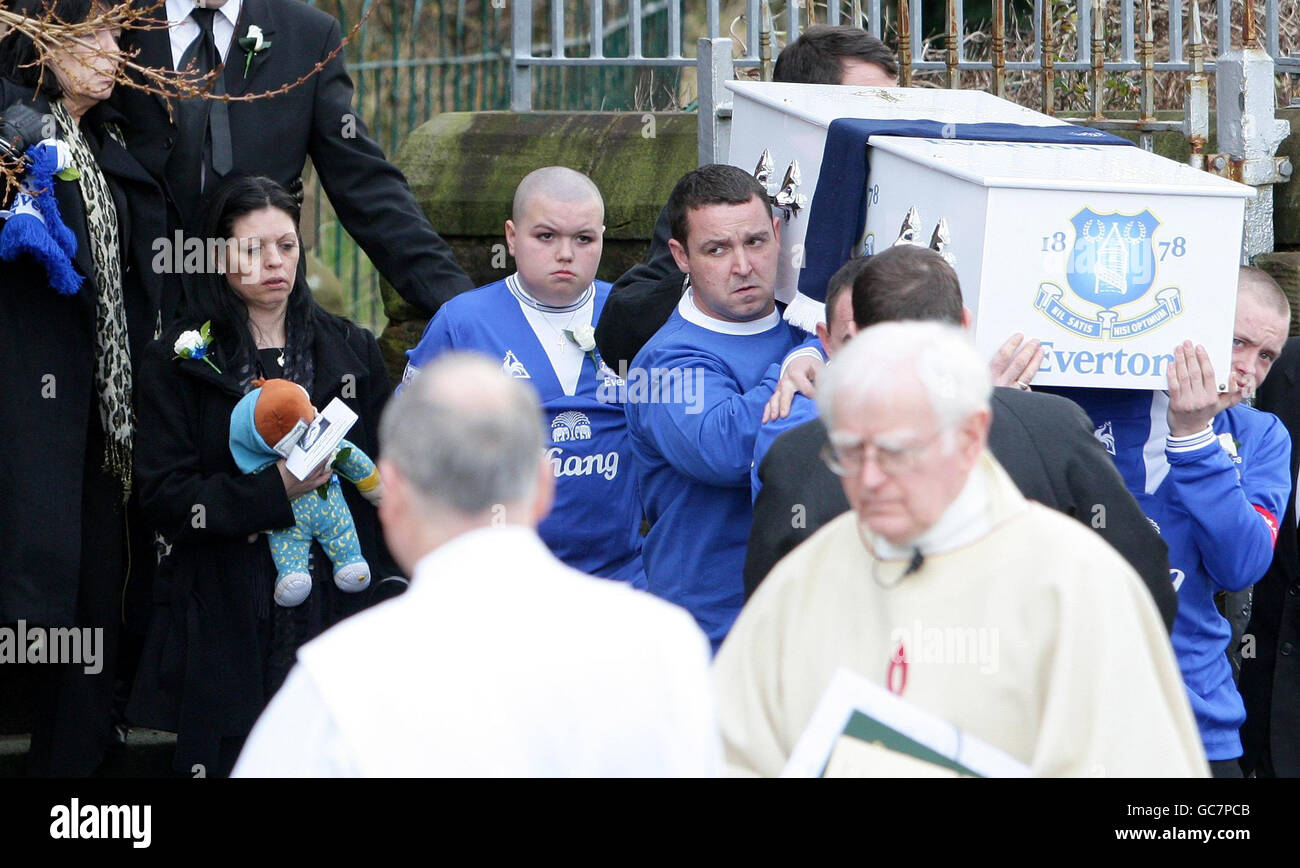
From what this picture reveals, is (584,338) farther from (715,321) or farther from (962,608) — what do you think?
(962,608)

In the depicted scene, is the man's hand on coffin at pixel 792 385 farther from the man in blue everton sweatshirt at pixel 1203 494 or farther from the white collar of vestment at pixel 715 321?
the man in blue everton sweatshirt at pixel 1203 494

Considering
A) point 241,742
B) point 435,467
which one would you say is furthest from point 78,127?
point 435,467

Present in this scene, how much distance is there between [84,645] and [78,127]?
1.40m

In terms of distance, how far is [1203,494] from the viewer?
378cm

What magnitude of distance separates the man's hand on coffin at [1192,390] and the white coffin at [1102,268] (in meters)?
0.03

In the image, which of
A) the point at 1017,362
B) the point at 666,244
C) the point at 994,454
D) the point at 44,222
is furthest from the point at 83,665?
the point at 994,454

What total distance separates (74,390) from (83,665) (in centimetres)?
75

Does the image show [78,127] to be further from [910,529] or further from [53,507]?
[910,529]

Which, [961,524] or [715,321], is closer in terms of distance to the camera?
[961,524]

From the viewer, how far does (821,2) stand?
897cm

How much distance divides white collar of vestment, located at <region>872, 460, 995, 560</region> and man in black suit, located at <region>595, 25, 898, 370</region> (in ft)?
6.42

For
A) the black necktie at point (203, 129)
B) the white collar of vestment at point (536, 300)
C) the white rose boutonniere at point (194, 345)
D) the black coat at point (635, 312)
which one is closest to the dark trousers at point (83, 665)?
the white rose boutonniere at point (194, 345)

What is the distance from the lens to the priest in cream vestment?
2.48 m

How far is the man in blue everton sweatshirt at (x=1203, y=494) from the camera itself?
3.74m
